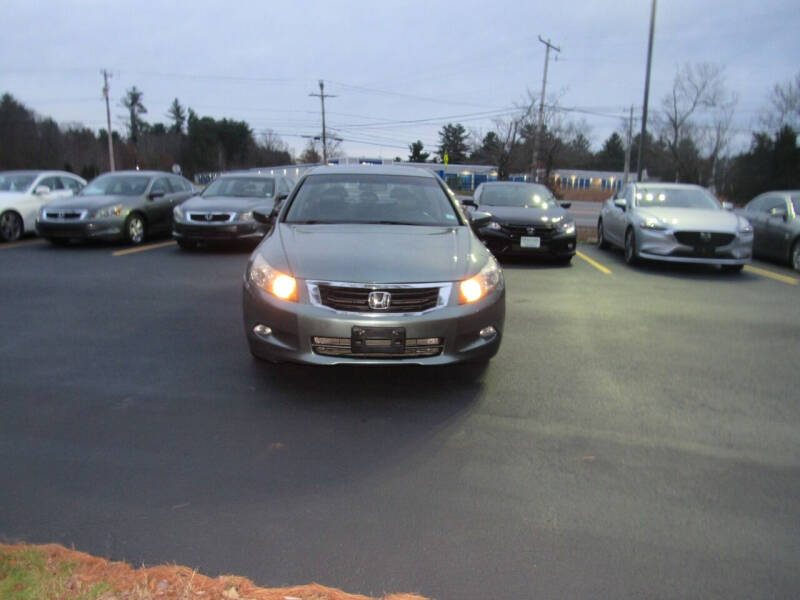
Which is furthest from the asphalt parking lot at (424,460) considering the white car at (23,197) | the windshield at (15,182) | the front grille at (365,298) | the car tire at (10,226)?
the windshield at (15,182)

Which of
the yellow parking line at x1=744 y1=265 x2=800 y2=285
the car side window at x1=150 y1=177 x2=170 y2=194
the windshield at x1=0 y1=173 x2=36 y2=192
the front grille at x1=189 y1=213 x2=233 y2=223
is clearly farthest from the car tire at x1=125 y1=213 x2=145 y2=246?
the yellow parking line at x1=744 y1=265 x2=800 y2=285

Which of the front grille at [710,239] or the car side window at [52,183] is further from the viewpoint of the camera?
the car side window at [52,183]

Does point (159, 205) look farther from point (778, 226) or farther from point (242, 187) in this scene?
point (778, 226)

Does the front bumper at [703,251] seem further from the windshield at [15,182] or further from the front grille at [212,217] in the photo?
the windshield at [15,182]

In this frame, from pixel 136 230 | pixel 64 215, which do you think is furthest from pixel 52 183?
pixel 136 230

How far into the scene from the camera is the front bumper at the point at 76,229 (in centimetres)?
1142

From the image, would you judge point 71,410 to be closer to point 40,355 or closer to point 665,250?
point 40,355

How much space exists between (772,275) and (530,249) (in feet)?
13.2

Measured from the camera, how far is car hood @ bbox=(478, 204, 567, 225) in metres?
10.6

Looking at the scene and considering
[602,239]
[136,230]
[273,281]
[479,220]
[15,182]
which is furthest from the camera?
[602,239]

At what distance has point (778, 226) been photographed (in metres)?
11.4

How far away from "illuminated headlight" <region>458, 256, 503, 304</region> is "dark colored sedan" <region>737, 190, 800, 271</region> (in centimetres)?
874

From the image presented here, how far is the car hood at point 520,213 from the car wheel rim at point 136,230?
6848 mm

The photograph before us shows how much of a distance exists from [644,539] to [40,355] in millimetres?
4728
